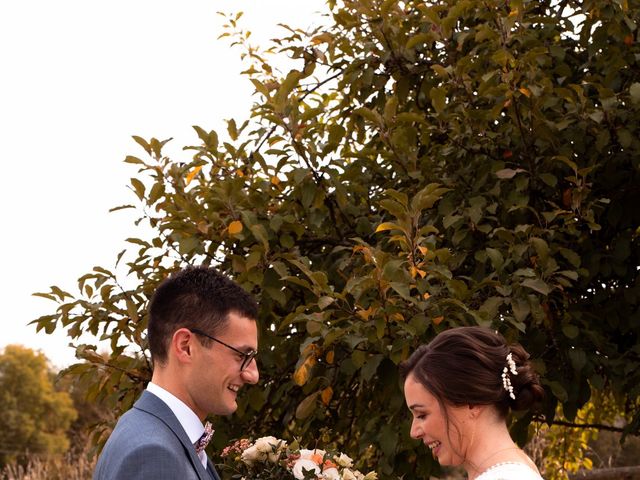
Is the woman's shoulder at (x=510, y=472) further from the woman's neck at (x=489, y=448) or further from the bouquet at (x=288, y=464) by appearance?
the bouquet at (x=288, y=464)

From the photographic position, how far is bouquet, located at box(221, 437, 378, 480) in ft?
11.4

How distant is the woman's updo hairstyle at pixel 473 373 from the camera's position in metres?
3.27

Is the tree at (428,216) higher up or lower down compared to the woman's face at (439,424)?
higher up

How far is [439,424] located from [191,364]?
0.87 m

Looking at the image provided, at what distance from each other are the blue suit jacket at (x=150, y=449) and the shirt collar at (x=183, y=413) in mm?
22

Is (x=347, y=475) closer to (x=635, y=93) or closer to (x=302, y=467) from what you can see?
(x=302, y=467)

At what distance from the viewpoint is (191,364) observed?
9.88 ft

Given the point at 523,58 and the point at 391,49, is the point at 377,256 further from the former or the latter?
the point at 391,49

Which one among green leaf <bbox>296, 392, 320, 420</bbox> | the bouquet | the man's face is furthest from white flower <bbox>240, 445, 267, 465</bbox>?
green leaf <bbox>296, 392, 320, 420</bbox>

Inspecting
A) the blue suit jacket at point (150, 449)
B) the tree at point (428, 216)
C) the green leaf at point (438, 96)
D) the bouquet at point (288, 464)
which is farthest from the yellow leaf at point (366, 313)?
the blue suit jacket at point (150, 449)

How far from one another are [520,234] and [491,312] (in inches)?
24.1

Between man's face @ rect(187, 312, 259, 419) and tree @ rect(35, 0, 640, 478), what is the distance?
1.70 meters

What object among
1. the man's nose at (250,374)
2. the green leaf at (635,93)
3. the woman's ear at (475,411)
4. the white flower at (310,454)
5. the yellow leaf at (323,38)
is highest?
the yellow leaf at (323,38)

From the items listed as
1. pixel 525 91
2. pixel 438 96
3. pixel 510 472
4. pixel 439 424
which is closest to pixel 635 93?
pixel 525 91
